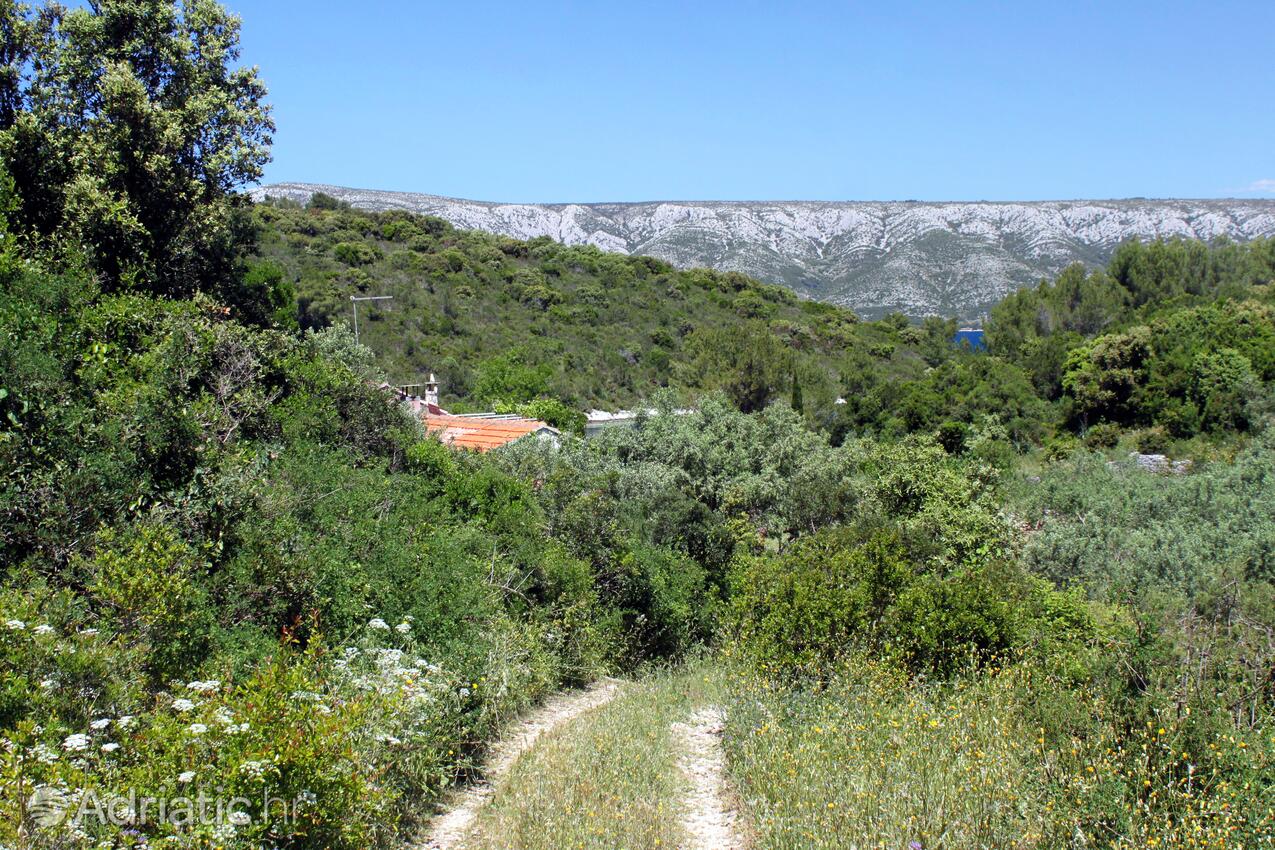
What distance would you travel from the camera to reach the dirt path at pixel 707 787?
5.06 m

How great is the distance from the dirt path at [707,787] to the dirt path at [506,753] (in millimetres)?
1041

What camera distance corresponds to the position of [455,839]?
498 cm

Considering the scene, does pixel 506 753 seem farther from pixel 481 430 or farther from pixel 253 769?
pixel 481 430

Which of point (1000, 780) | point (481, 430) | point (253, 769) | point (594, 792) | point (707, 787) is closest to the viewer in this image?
point (253, 769)

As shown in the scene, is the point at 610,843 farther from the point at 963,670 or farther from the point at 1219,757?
the point at 963,670

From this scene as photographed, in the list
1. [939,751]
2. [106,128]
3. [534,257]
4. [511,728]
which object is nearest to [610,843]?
[939,751]

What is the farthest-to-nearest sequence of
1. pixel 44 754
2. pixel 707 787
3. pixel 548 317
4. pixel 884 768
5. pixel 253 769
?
pixel 548 317, pixel 707 787, pixel 884 768, pixel 253 769, pixel 44 754

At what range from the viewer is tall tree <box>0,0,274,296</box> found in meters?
9.64

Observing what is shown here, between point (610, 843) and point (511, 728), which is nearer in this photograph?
point (610, 843)

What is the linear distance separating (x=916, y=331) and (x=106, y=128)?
53219mm

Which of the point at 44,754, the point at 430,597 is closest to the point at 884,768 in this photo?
the point at 430,597

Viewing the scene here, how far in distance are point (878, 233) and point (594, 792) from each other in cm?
9169

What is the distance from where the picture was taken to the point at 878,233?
90812 millimetres

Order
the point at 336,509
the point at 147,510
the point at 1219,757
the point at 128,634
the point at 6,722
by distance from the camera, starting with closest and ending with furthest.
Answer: the point at 6,722
the point at 1219,757
the point at 128,634
the point at 147,510
the point at 336,509
